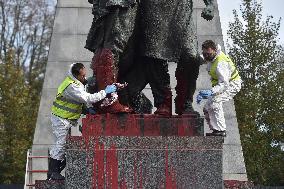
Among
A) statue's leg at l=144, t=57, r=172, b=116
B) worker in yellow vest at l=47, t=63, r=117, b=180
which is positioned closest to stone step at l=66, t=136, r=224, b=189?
worker in yellow vest at l=47, t=63, r=117, b=180

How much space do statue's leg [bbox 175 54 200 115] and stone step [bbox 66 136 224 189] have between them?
1028 millimetres

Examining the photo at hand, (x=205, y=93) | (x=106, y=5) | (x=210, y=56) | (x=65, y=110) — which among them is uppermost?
(x=106, y=5)

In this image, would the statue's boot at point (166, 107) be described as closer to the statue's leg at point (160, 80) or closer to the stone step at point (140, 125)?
the statue's leg at point (160, 80)

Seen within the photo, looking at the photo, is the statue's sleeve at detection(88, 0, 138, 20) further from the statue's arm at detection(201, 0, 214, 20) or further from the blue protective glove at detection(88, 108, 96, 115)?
the blue protective glove at detection(88, 108, 96, 115)

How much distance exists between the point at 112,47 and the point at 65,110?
977 mm

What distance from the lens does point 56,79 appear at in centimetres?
1568

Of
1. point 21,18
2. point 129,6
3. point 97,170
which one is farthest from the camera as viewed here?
point 21,18

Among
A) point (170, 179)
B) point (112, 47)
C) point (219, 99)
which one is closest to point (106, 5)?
point (112, 47)

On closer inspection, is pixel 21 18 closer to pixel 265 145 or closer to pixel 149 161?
pixel 265 145

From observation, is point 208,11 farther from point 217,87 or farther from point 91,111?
point 91,111

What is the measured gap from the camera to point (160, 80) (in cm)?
813

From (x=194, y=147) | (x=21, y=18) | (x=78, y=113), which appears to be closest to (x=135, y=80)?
(x=78, y=113)

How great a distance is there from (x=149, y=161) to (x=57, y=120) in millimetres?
1467

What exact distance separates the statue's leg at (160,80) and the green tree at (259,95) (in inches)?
564
